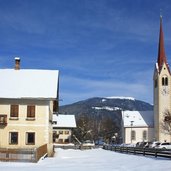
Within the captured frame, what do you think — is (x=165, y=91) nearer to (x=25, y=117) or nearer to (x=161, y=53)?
(x=161, y=53)

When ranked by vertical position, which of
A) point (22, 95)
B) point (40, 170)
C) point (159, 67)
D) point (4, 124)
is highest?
point (159, 67)

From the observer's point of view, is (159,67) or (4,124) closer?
(4,124)

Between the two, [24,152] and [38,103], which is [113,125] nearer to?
[38,103]

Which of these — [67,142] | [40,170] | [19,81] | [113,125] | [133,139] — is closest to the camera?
[40,170]

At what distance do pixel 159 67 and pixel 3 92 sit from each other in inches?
2601

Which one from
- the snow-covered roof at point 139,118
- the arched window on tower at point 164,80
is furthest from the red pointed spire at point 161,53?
the snow-covered roof at point 139,118

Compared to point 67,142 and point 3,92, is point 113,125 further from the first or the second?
point 3,92

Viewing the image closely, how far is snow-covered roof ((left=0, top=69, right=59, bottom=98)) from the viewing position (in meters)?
44.2

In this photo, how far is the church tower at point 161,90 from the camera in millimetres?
103500

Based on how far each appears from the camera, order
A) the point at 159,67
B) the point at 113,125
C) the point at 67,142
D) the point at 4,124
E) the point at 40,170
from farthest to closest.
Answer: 1. the point at 113,125
2. the point at 159,67
3. the point at 67,142
4. the point at 4,124
5. the point at 40,170

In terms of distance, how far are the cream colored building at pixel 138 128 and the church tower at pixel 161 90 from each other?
18.2 feet

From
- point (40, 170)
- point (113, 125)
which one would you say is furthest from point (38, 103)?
point (113, 125)

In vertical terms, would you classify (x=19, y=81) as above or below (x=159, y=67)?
below

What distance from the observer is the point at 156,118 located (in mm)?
105688
